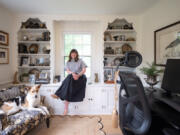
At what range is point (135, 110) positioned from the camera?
1.15m

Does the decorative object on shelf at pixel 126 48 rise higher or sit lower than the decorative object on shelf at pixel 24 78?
higher

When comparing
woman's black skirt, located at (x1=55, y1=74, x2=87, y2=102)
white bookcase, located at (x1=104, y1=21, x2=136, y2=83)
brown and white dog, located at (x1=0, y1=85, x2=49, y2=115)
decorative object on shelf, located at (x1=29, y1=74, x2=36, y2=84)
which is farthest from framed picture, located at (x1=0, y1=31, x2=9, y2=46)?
white bookcase, located at (x1=104, y1=21, x2=136, y2=83)

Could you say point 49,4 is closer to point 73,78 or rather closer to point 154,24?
point 73,78

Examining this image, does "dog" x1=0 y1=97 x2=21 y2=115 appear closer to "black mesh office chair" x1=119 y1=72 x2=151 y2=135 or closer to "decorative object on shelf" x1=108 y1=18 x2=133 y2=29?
→ "black mesh office chair" x1=119 y1=72 x2=151 y2=135

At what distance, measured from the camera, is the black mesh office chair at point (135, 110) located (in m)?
0.96

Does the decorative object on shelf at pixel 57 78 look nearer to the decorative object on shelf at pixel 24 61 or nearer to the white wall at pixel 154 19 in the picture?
the decorative object on shelf at pixel 24 61

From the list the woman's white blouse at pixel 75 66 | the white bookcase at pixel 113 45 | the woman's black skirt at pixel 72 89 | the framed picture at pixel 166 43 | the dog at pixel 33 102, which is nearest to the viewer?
the framed picture at pixel 166 43

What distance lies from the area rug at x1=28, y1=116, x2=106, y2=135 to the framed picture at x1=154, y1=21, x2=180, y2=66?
1742 mm

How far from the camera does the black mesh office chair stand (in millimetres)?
962

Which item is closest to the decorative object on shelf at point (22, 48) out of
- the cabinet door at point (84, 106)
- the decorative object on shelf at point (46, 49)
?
the decorative object on shelf at point (46, 49)

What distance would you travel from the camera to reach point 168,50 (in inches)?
75.8

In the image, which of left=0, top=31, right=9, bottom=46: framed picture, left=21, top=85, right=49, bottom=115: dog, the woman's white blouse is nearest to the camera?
left=21, top=85, right=49, bottom=115: dog

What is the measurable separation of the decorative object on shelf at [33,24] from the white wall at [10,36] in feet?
1.01

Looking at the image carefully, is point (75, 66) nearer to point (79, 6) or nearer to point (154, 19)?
point (79, 6)
